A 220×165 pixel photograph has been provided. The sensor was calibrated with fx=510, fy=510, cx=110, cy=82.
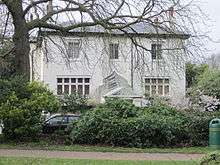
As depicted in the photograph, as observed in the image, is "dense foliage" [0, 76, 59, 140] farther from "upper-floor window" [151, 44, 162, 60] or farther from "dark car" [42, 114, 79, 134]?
"upper-floor window" [151, 44, 162, 60]

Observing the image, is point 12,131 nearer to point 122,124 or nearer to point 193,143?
point 122,124

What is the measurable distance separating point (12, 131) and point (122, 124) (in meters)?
4.78

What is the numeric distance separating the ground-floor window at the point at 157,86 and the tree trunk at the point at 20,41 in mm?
19752

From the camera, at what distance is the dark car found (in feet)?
82.8

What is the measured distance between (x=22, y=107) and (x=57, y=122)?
3957 millimetres

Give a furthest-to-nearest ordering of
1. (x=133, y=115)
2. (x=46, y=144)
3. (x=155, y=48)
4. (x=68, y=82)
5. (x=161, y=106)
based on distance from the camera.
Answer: (x=68, y=82)
(x=155, y=48)
(x=161, y=106)
(x=133, y=115)
(x=46, y=144)

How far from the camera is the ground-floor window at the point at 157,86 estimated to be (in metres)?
46.1

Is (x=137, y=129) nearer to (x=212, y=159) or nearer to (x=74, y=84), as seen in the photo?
(x=212, y=159)

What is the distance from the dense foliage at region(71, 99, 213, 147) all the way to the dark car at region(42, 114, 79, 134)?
2209mm

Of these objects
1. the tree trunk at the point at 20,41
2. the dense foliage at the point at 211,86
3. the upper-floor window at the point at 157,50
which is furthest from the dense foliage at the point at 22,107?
the dense foliage at the point at 211,86

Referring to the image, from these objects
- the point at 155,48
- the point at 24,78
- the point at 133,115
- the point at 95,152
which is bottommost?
the point at 95,152

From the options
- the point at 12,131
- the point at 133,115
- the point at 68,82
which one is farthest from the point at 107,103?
the point at 68,82

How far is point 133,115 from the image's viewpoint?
76.9ft

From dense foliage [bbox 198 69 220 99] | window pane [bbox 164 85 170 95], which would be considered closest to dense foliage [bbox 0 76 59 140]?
dense foliage [bbox 198 69 220 99]
